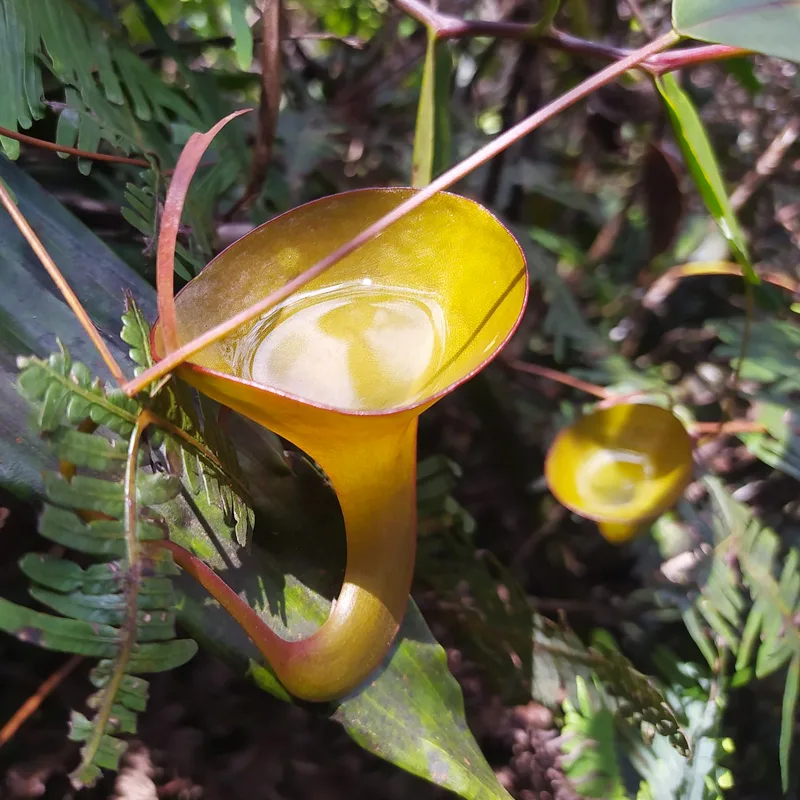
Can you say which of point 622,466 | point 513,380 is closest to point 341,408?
point 622,466

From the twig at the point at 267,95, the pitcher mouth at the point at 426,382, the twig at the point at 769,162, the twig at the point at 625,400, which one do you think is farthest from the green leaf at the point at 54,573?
the twig at the point at 769,162

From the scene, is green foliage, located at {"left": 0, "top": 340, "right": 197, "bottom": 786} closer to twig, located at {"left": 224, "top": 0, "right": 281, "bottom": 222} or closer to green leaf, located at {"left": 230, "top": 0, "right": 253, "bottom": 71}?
green leaf, located at {"left": 230, "top": 0, "right": 253, "bottom": 71}

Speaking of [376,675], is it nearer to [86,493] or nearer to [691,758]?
[86,493]

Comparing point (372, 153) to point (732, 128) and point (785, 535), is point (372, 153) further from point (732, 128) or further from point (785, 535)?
point (785, 535)

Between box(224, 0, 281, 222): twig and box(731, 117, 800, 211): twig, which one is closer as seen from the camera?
box(224, 0, 281, 222): twig

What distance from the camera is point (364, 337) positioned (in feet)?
1.33

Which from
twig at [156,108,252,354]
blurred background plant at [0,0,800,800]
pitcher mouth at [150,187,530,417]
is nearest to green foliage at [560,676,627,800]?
blurred background plant at [0,0,800,800]

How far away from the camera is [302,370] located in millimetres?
393

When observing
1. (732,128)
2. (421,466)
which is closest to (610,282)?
(732,128)

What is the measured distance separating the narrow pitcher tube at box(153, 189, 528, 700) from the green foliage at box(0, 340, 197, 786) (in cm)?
6

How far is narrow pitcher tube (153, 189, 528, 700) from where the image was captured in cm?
36

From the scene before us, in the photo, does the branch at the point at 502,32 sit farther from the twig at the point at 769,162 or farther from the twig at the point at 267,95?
the twig at the point at 769,162

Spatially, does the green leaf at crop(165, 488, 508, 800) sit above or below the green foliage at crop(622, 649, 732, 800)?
above

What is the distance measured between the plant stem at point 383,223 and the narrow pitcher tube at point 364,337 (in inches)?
1.1
